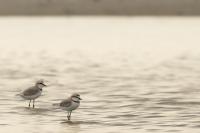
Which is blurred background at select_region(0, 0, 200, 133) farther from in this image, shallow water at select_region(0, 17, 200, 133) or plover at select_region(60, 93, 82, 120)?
plover at select_region(60, 93, 82, 120)

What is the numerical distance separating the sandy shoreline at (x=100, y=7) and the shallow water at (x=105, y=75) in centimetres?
865

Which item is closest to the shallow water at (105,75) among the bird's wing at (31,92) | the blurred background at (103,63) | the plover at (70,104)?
the blurred background at (103,63)

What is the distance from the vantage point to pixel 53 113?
62.5 ft

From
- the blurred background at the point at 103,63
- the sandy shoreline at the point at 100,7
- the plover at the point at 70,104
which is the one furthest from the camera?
the sandy shoreline at the point at 100,7

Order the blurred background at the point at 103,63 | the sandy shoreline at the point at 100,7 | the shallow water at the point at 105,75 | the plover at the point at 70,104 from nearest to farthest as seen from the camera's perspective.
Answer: the shallow water at the point at 105,75 → the blurred background at the point at 103,63 → the plover at the point at 70,104 → the sandy shoreline at the point at 100,7

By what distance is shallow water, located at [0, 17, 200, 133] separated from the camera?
57.8 feet

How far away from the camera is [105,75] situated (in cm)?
2778

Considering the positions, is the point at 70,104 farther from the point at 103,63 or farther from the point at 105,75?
the point at 103,63

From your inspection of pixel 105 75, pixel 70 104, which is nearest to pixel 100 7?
pixel 105 75

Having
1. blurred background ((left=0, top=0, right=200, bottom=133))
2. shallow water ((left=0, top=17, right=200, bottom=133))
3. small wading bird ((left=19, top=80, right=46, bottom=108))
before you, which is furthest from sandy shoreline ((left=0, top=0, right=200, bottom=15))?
small wading bird ((left=19, top=80, right=46, bottom=108))

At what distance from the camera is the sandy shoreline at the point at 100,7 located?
6606cm

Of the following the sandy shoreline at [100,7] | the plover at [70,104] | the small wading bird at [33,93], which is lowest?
the plover at [70,104]

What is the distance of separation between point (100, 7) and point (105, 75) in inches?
1566

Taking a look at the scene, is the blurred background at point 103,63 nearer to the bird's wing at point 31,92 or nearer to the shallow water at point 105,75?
the shallow water at point 105,75
